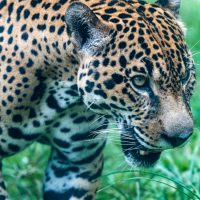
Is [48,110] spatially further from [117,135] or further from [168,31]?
[168,31]

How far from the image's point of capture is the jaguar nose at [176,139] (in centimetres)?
642

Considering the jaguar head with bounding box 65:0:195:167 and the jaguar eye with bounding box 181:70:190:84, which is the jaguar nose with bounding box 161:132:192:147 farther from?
the jaguar eye with bounding box 181:70:190:84

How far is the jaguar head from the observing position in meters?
6.47

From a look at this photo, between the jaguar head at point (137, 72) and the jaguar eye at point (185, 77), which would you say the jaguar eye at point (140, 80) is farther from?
the jaguar eye at point (185, 77)

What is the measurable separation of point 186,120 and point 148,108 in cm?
28

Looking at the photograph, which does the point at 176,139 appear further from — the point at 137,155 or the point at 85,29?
the point at 85,29

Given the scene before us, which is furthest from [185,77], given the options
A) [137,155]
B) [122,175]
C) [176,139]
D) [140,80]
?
[122,175]

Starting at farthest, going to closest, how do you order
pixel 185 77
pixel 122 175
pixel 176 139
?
pixel 122 175
pixel 185 77
pixel 176 139

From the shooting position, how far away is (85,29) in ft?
21.8

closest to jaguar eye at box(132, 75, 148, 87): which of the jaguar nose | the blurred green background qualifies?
the jaguar nose

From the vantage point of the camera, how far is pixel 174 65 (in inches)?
257

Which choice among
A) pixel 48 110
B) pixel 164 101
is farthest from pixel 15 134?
pixel 164 101

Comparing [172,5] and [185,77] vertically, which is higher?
[172,5]

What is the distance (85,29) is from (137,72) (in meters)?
0.46
